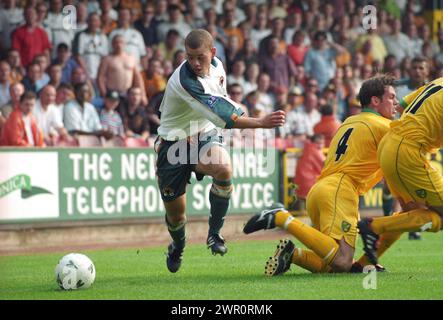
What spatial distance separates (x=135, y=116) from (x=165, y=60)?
1.60 m

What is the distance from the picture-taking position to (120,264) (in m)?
11.6

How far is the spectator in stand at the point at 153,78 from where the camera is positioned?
17.1 m

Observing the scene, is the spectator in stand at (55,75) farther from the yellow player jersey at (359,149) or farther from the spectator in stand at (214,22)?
the yellow player jersey at (359,149)

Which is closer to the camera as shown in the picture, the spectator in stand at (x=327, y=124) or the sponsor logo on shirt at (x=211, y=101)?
the sponsor logo on shirt at (x=211, y=101)

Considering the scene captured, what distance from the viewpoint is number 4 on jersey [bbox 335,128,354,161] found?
9578 millimetres

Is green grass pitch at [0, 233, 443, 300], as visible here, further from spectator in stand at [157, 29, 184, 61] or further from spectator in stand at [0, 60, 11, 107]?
spectator in stand at [157, 29, 184, 61]

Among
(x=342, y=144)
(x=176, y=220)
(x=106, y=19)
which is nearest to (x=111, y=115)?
(x=106, y=19)

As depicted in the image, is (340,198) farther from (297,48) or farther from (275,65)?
(297,48)

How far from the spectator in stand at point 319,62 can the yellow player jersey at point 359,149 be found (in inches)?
404

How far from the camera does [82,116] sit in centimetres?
1563

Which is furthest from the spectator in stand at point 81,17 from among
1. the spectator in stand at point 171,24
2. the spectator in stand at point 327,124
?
the spectator in stand at point 327,124
